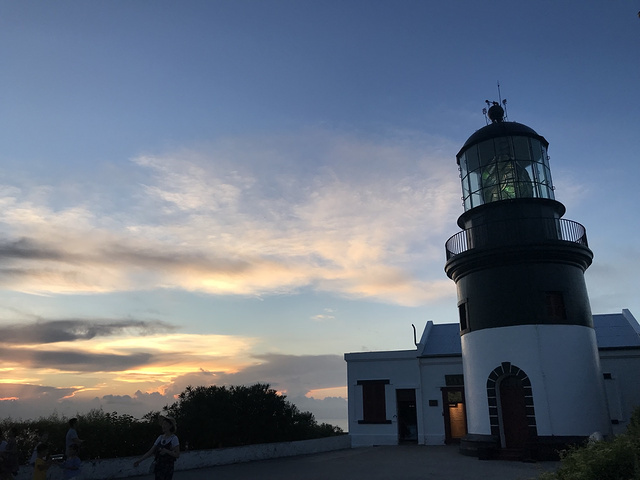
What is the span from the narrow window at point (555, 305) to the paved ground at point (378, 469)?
444 centimetres

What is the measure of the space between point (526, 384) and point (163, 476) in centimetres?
1219

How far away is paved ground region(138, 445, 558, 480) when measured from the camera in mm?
12250

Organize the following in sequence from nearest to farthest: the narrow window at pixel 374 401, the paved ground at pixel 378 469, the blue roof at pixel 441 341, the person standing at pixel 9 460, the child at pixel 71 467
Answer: the child at pixel 71 467
the person standing at pixel 9 460
the paved ground at pixel 378 469
the narrow window at pixel 374 401
the blue roof at pixel 441 341

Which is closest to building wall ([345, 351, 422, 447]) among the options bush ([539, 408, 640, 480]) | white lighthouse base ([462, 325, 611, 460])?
white lighthouse base ([462, 325, 611, 460])

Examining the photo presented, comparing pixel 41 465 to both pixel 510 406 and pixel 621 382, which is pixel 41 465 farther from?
pixel 621 382

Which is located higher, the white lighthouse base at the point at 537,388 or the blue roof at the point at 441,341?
the blue roof at the point at 441,341

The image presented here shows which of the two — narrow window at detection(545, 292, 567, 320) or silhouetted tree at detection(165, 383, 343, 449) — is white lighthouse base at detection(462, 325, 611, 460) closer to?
narrow window at detection(545, 292, 567, 320)

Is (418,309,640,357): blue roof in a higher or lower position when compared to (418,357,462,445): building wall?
higher

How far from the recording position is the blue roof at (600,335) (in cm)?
2155

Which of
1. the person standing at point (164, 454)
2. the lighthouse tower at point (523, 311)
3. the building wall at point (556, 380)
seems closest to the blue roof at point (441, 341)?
the building wall at point (556, 380)

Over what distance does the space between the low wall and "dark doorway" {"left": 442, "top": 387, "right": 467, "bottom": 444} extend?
15.2 ft

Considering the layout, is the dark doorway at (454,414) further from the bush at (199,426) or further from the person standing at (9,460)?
the person standing at (9,460)

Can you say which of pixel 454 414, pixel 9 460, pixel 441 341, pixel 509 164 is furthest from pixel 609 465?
pixel 441 341

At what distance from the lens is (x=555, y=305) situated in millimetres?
15867
